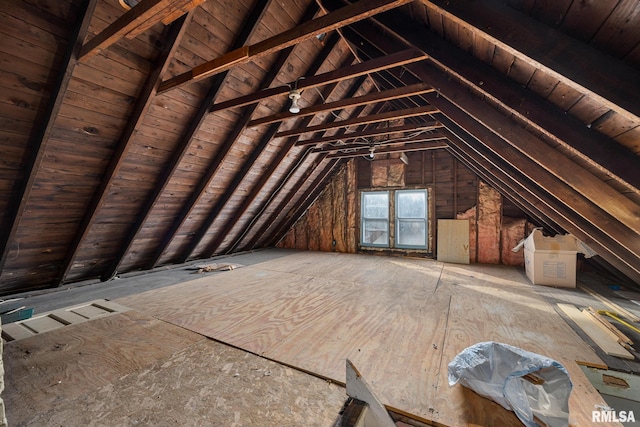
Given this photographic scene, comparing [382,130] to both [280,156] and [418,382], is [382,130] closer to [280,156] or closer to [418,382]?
[280,156]

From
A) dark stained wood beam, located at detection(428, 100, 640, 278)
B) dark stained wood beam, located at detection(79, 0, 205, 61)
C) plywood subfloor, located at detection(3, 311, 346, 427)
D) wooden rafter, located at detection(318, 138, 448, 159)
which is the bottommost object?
plywood subfloor, located at detection(3, 311, 346, 427)

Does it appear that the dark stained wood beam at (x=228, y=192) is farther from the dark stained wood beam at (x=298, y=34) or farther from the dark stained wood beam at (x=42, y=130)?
the dark stained wood beam at (x=42, y=130)

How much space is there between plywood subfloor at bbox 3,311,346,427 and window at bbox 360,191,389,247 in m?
5.10

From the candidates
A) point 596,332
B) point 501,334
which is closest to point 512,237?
point 596,332

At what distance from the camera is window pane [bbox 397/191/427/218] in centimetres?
607

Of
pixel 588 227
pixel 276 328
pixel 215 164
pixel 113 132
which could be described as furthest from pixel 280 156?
pixel 588 227

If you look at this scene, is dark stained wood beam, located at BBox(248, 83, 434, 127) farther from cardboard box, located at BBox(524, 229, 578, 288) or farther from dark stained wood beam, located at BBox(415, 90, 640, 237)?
cardboard box, located at BBox(524, 229, 578, 288)

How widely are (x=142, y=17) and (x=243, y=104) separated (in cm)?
138

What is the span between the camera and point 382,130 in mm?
4004

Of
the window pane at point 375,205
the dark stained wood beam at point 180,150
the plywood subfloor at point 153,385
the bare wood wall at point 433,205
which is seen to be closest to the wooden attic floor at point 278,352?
the plywood subfloor at point 153,385

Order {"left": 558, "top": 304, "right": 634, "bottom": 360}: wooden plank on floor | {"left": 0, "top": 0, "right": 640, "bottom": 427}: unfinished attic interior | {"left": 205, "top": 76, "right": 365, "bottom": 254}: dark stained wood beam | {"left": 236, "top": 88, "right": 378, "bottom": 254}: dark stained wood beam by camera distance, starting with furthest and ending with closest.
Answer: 1. {"left": 236, "top": 88, "right": 378, "bottom": 254}: dark stained wood beam
2. {"left": 205, "top": 76, "right": 365, "bottom": 254}: dark stained wood beam
3. {"left": 558, "top": 304, "right": 634, "bottom": 360}: wooden plank on floor
4. {"left": 0, "top": 0, "right": 640, "bottom": 427}: unfinished attic interior

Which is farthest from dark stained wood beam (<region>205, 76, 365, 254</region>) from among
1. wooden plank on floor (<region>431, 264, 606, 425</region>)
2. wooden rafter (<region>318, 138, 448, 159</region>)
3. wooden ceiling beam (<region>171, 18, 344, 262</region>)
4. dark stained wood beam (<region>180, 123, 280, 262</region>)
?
wooden plank on floor (<region>431, 264, 606, 425</region>)

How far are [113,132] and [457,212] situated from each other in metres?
6.21

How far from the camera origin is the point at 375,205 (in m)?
6.63
